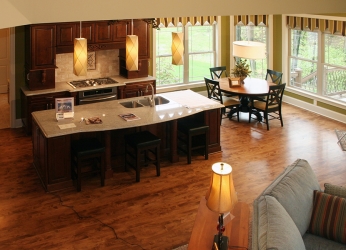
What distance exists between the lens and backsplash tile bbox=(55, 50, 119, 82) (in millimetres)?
8766

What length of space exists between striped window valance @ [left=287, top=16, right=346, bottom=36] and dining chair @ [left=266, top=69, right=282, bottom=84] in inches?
41.6

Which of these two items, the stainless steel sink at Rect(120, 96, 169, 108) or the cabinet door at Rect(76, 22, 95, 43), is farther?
the cabinet door at Rect(76, 22, 95, 43)

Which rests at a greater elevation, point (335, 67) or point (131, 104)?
point (335, 67)

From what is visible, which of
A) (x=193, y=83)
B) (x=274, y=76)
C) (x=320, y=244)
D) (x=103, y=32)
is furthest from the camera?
(x=193, y=83)

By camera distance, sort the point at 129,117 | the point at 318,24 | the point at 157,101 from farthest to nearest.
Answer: the point at 318,24
the point at 157,101
the point at 129,117

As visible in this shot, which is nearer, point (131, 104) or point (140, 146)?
point (140, 146)

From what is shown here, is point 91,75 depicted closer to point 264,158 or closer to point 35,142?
point 35,142

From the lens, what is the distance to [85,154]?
610 cm

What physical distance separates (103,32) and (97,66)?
804mm

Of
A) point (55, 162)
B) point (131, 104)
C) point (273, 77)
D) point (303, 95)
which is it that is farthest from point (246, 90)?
point (55, 162)

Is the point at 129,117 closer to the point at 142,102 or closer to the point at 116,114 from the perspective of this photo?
the point at 116,114

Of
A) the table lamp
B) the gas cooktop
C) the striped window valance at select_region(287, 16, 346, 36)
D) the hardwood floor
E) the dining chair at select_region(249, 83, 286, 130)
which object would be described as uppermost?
the striped window valance at select_region(287, 16, 346, 36)

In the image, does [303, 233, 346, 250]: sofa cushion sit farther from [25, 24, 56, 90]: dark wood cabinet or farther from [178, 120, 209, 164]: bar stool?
[25, 24, 56, 90]: dark wood cabinet

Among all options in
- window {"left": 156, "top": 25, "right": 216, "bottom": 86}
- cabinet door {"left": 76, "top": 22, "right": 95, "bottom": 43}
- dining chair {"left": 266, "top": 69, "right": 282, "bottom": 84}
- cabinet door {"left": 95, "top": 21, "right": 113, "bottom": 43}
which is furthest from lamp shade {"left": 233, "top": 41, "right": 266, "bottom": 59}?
cabinet door {"left": 76, "top": 22, "right": 95, "bottom": 43}
